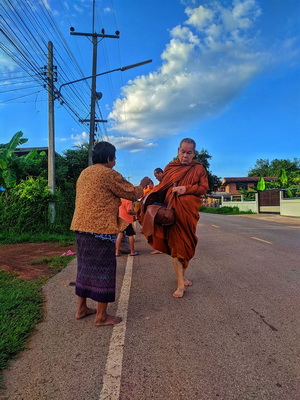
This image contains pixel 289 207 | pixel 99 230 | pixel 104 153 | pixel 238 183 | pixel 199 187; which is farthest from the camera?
pixel 238 183

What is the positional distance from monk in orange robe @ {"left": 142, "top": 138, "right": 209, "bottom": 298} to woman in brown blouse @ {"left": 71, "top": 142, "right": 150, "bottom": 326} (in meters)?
0.92

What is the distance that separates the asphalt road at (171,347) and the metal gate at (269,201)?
72.6 feet

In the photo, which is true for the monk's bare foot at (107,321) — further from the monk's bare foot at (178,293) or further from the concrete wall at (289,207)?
the concrete wall at (289,207)

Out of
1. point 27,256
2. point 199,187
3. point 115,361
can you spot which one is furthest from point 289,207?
point 115,361

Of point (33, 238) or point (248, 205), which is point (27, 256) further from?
point (248, 205)

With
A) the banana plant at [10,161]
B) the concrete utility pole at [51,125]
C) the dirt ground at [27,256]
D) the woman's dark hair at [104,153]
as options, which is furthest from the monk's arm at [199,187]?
the banana plant at [10,161]

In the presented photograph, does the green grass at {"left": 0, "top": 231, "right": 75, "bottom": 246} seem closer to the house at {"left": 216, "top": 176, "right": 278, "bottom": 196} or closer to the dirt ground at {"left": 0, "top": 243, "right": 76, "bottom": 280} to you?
the dirt ground at {"left": 0, "top": 243, "right": 76, "bottom": 280}

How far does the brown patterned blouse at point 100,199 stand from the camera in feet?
9.74

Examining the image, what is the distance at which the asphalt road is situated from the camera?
201cm

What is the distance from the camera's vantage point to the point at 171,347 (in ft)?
8.40

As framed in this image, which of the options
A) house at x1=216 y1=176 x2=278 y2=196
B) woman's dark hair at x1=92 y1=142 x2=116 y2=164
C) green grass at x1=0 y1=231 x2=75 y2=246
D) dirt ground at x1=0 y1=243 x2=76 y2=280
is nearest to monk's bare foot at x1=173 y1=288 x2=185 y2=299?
woman's dark hair at x1=92 y1=142 x2=116 y2=164

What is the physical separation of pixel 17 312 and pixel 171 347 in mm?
1751

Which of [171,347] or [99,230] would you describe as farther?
[99,230]

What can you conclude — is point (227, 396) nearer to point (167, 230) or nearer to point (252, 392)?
point (252, 392)
